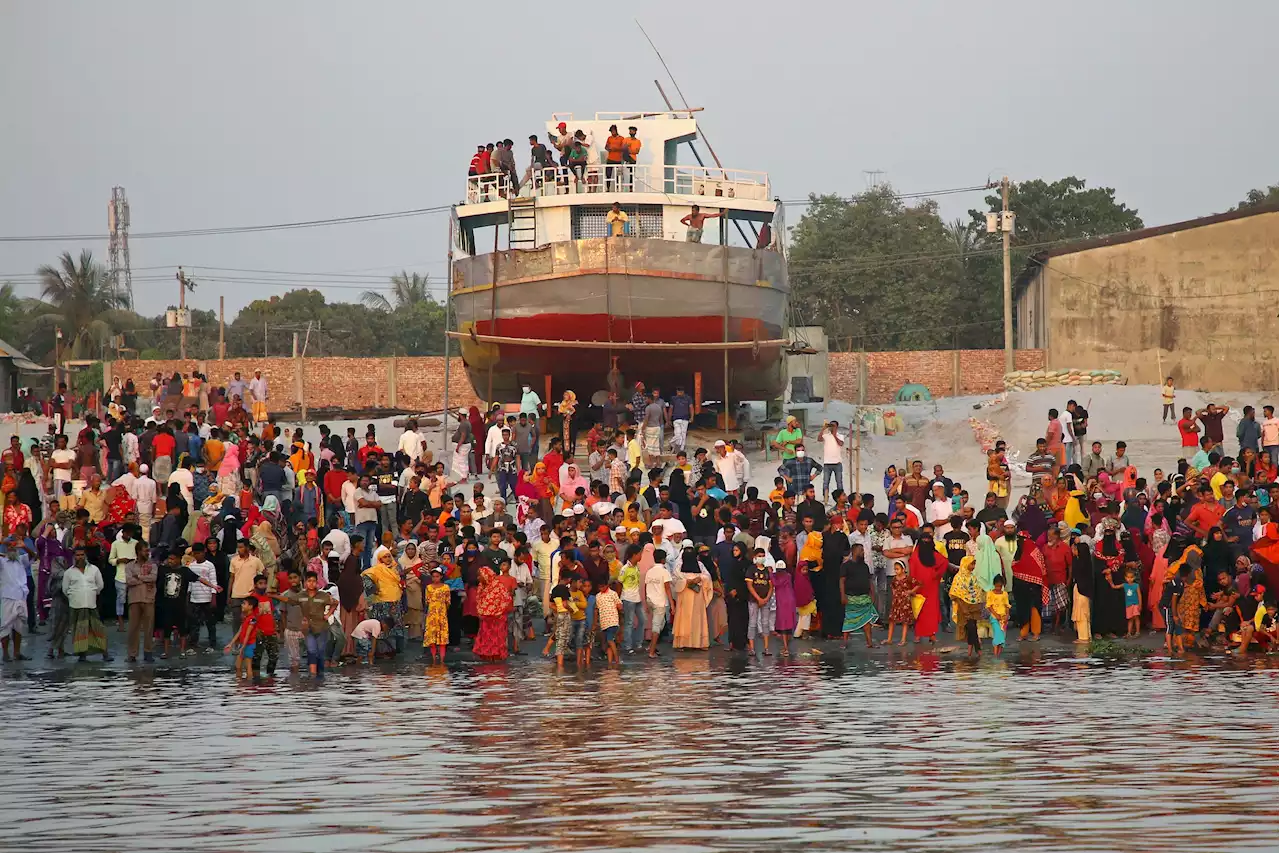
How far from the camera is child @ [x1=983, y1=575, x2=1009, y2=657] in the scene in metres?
17.6

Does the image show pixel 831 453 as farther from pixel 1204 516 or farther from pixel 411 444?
pixel 1204 516

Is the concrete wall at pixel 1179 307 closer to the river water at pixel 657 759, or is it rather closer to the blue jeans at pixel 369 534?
the river water at pixel 657 759

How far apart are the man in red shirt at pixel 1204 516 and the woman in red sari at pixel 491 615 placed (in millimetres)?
7132

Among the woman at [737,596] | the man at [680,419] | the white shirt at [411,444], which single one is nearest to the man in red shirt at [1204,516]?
the woman at [737,596]

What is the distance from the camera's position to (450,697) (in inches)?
578

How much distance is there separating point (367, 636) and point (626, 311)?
40.2ft

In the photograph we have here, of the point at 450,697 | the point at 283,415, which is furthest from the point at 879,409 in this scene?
the point at 450,697

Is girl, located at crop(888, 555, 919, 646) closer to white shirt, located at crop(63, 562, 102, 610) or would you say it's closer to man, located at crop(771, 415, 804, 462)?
man, located at crop(771, 415, 804, 462)

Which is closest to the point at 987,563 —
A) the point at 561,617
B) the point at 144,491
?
the point at 561,617

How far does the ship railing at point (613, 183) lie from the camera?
30469 mm

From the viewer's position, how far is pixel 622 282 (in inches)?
1128

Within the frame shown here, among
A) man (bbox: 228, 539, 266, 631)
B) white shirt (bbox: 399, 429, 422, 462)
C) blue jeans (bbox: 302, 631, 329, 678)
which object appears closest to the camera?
blue jeans (bbox: 302, 631, 329, 678)

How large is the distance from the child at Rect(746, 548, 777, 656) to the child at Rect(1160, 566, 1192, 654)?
3.92 m

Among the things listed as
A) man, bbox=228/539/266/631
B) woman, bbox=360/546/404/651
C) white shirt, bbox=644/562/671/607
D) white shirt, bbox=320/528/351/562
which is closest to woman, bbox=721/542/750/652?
white shirt, bbox=644/562/671/607
